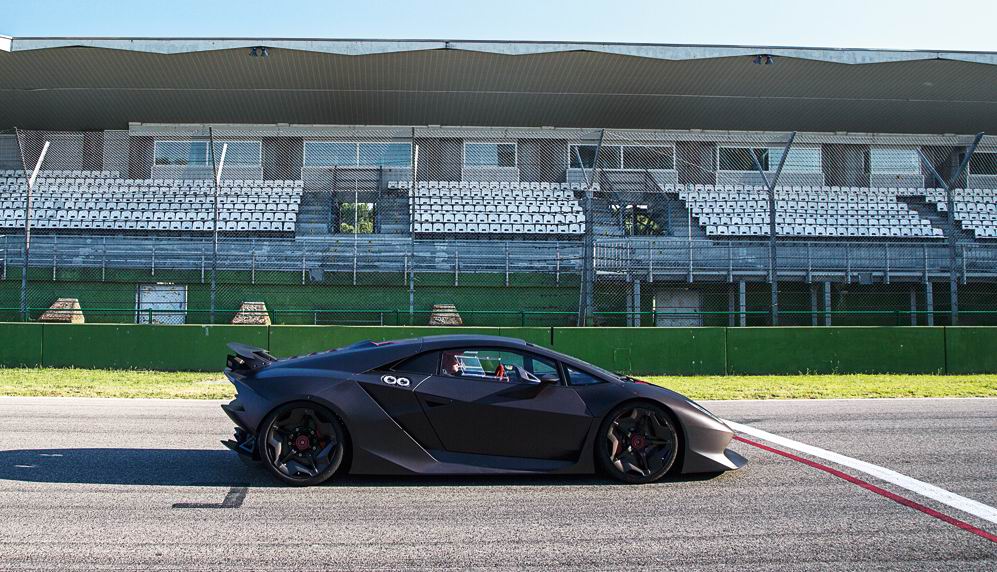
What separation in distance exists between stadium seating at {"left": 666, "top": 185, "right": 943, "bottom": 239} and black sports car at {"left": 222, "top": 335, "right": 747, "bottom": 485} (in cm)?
1692

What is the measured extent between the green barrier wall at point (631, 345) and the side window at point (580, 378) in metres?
8.31

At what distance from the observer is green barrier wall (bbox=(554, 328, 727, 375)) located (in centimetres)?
1419

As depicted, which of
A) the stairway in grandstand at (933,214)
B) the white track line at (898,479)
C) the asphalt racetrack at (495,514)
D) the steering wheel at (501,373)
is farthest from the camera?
the stairway in grandstand at (933,214)

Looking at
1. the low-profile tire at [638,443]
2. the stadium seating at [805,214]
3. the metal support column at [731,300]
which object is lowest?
the low-profile tire at [638,443]

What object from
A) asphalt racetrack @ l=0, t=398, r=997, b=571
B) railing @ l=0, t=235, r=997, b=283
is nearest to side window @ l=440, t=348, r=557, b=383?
asphalt racetrack @ l=0, t=398, r=997, b=571

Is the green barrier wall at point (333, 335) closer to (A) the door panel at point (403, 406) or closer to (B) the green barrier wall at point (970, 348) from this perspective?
(B) the green barrier wall at point (970, 348)

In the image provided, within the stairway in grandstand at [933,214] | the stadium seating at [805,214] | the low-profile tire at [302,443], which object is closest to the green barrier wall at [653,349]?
the stadium seating at [805,214]

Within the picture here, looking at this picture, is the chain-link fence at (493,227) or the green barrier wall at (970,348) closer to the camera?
the green barrier wall at (970,348)

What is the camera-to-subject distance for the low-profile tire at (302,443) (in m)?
5.29

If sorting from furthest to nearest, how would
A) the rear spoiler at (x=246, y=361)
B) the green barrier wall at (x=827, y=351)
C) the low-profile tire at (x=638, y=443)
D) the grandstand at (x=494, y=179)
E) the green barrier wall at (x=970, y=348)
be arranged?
the grandstand at (x=494, y=179), the green barrier wall at (x=970, y=348), the green barrier wall at (x=827, y=351), the rear spoiler at (x=246, y=361), the low-profile tire at (x=638, y=443)

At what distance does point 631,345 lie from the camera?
14.3 metres

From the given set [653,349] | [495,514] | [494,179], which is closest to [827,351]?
[653,349]

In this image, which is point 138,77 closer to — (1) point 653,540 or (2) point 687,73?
(2) point 687,73

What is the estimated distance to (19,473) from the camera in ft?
18.5
